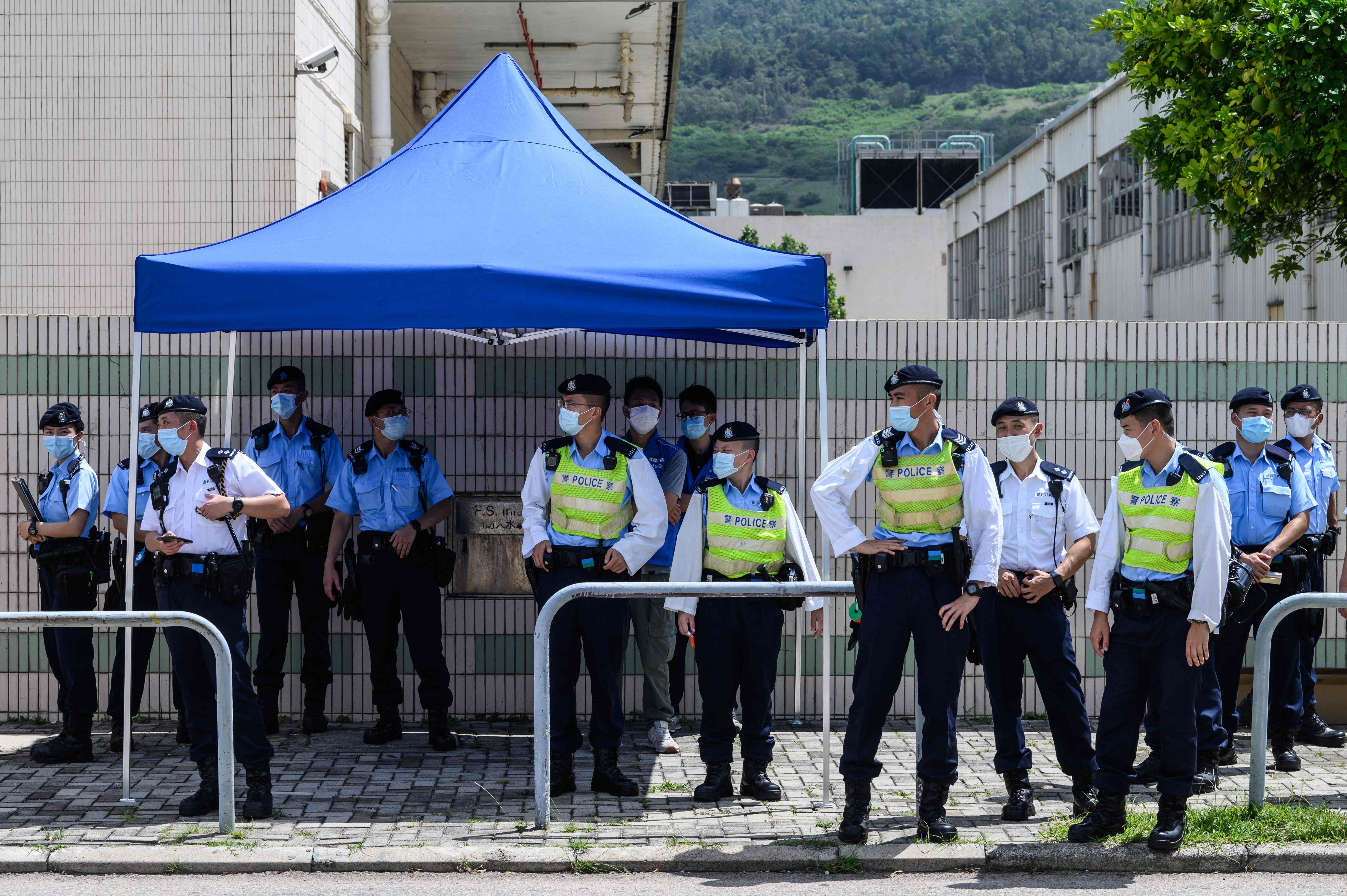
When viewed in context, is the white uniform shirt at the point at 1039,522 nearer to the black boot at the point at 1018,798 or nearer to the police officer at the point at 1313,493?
the black boot at the point at 1018,798

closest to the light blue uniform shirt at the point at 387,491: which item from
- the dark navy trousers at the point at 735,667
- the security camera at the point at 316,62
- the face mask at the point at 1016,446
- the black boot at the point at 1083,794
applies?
the dark navy trousers at the point at 735,667

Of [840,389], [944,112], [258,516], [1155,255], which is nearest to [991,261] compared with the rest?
[1155,255]

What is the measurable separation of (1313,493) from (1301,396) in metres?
0.54

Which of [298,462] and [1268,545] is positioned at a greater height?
[298,462]

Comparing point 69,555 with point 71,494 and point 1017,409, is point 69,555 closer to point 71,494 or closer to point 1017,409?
point 71,494

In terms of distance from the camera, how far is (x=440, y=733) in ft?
24.6

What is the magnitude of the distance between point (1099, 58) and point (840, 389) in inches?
5510

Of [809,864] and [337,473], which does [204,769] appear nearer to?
[337,473]

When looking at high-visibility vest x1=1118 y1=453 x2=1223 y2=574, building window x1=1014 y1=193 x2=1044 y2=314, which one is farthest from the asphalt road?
building window x1=1014 y1=193 x2=1044 y2=314

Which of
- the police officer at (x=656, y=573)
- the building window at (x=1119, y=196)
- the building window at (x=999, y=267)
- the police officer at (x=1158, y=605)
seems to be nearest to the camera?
the police officer at (x=1158, y=605)

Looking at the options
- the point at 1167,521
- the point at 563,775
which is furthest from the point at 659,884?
the point at 1167,521

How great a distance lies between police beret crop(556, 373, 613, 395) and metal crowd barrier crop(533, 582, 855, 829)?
1.07 metres

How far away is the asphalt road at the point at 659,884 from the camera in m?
5.18

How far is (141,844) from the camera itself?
18.5ft
